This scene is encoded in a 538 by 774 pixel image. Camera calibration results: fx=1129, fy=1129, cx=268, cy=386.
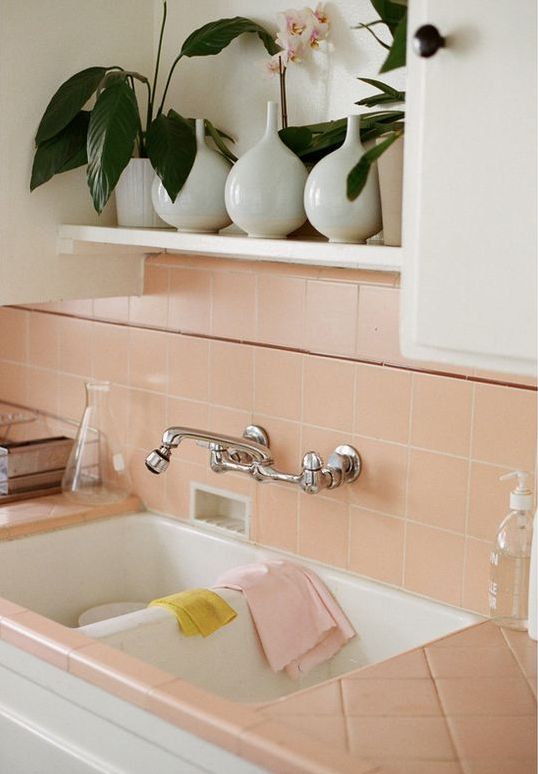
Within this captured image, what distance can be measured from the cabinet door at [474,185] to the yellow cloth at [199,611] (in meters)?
0.79

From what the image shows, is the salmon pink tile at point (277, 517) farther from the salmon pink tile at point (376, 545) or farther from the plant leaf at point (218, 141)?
the plant leaf at point (218, 141)

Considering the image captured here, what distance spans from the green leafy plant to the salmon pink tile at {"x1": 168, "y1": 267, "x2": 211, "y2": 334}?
0.92 feet

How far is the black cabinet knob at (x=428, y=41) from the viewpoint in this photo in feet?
3.94

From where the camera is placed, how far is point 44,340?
8.64 feet

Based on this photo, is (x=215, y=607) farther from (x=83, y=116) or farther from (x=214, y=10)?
(x=214, y=10)

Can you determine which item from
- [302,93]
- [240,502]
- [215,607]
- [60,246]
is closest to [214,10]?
[302,93]

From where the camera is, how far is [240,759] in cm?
140

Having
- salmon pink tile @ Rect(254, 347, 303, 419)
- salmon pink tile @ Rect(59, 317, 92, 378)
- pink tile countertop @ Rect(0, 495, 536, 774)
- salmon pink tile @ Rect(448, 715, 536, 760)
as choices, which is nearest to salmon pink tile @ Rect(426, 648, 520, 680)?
pink tile countertop @ Rect(0, 495, 536, 774)

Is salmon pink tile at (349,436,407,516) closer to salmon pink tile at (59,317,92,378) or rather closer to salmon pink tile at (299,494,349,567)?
salmon pink tile at (299,494,349,567)

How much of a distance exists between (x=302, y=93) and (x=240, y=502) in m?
0.81

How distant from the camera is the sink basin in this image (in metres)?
1.88

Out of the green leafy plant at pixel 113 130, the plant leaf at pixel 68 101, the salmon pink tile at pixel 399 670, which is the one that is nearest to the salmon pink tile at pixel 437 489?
the salmon pink tile at pixel 399 670

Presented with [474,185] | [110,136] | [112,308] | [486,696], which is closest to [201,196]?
[110,136]

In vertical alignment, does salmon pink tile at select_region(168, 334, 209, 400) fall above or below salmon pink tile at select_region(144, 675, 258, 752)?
above
